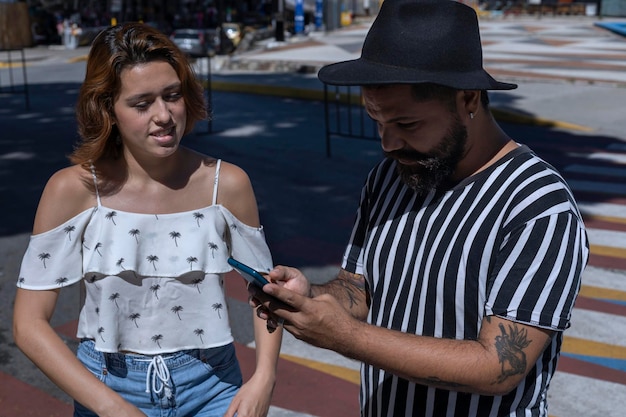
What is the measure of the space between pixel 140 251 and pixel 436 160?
3.57ft

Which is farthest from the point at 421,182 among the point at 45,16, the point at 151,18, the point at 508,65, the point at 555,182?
the point at 151,18

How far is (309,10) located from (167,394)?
3816 centimetres

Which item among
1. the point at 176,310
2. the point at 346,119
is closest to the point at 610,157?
the point at 346,119

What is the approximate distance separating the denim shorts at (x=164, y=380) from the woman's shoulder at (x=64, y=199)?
0.43 metres

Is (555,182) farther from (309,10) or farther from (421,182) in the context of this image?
(309,10)

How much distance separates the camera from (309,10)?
1551 inches

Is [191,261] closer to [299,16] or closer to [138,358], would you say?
[138,358]

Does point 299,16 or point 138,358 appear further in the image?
point 299,16

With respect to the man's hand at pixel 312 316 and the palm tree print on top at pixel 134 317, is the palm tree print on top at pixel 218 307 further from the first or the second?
the man's hand at pixel 312 316

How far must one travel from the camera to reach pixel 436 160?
81.8 inches

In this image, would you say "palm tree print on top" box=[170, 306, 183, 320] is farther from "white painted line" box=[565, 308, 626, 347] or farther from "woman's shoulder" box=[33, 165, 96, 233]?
"white painted line" box=[565, 308, 626, 347]

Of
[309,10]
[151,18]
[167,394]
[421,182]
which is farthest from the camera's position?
[151,18]

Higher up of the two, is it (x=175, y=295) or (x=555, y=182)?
(x=555, y=182)

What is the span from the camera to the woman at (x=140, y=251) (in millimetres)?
2631
